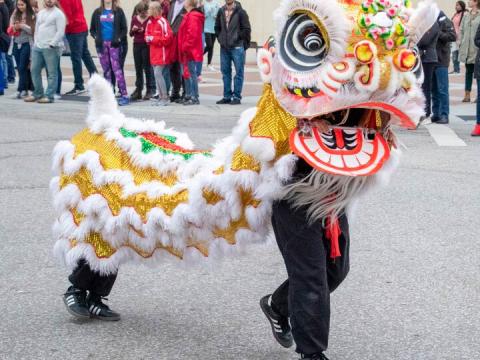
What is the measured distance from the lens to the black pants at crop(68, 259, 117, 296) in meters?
4.30

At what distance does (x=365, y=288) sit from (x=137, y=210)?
1.66 metres

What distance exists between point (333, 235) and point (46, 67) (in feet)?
39.8

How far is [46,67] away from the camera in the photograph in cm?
1491

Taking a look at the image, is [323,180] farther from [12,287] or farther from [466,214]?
[466,214]

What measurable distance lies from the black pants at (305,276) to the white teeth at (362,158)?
0.31m

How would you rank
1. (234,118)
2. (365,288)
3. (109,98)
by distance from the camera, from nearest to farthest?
(109,98) < (365,288) < (234,118)

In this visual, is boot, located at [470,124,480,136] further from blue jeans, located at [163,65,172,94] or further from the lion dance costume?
the lion dance costume

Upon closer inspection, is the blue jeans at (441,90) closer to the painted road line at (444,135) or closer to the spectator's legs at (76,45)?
the painted road line at (444,135)

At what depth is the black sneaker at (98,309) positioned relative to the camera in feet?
14.4

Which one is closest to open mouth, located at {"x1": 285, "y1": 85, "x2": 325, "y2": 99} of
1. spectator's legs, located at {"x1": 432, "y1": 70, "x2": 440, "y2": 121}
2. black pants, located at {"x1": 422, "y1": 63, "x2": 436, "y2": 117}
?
black pants, located at {"x1": 422, "y1": 63, "x2": 436, "y2": 117}

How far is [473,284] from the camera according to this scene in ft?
16.6

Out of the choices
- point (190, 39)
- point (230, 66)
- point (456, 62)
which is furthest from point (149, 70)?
point (456, 62)

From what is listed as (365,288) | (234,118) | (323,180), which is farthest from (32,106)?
(323,180)

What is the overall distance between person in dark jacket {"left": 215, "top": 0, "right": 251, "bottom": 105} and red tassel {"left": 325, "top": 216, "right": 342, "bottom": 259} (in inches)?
437
